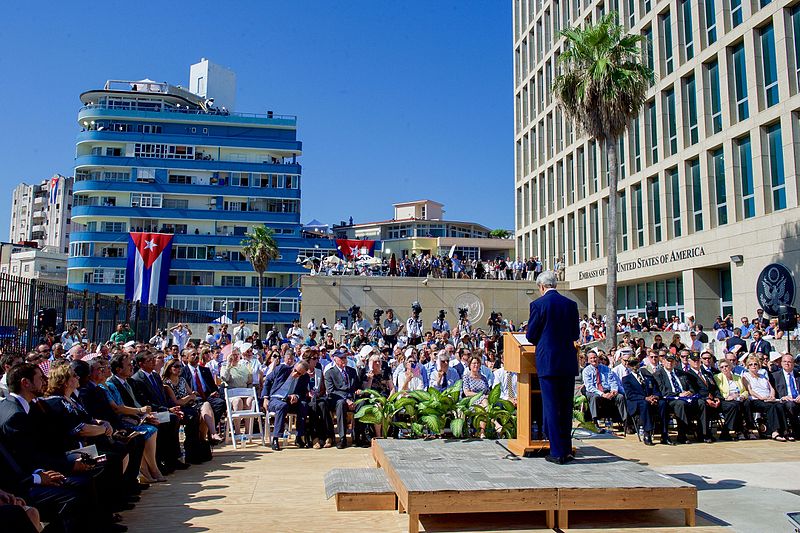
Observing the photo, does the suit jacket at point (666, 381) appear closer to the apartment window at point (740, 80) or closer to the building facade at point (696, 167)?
the building facade at point (696, 167)

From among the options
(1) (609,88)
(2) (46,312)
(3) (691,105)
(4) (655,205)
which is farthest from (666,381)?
(4) (655,205)

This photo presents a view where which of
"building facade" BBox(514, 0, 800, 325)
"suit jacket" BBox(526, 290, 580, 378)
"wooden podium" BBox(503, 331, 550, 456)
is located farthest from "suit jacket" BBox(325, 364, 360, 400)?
"building facade" BBox(514, 0, 800, 325)

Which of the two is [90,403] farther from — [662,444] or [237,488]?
[662,444]

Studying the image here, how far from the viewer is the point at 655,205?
30.0 meters

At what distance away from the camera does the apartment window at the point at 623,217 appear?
106 feet

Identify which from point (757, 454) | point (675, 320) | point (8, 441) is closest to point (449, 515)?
point (8, 441)

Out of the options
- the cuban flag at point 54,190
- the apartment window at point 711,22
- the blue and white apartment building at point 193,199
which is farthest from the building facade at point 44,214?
the apartment window at point 711,22

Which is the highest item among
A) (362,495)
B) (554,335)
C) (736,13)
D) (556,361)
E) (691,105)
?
(736,13)

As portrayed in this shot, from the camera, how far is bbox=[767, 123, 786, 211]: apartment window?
2197cm

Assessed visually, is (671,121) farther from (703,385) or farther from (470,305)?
(703,385)

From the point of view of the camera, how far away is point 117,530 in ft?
19.0

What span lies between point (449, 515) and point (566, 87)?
1938cm

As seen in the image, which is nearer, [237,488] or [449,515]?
[449,515]

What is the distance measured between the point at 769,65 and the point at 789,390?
15298 mm
